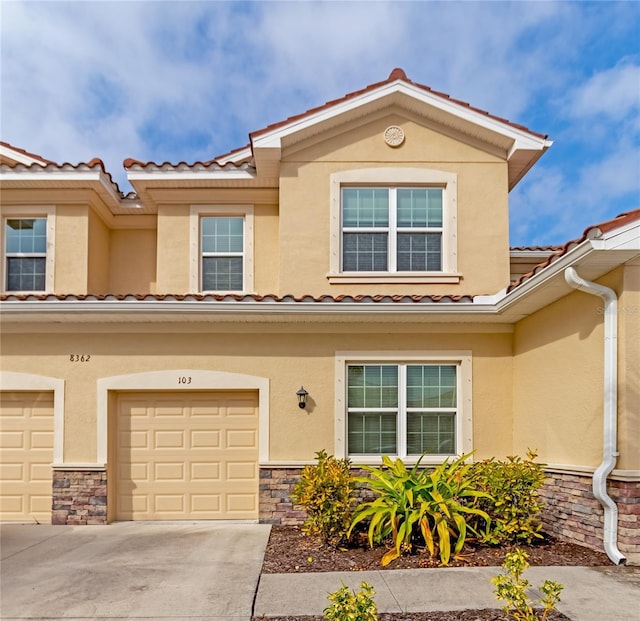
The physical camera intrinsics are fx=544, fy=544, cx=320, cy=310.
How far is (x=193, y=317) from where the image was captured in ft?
28.6

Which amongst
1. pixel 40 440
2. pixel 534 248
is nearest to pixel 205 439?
pixel 40 440

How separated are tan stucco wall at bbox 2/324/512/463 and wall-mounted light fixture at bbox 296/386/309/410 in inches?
3.7

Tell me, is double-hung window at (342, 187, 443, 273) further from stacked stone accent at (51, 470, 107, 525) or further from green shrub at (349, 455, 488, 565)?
Result: stacked stone accent at (51, 470, 107, 525)

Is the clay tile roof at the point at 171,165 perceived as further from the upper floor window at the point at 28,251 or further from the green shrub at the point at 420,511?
the green shrub at the point at 420,511

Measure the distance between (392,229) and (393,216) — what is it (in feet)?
0.83

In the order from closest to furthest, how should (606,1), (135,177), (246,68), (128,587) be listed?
(128,587), (606,1), (135,177), (246,68)

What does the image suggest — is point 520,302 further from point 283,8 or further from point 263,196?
point 283,8

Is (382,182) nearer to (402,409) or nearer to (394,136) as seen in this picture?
(394,136)

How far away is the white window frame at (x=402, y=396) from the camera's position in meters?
8.90

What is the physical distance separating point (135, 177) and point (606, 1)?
29.1 ft

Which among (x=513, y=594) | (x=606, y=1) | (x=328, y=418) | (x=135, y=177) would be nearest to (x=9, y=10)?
(x=135, y=177)

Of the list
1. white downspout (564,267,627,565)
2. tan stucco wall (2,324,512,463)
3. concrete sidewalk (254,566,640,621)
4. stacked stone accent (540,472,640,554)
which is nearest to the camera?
concrete sidewalk (254,566,640,621)

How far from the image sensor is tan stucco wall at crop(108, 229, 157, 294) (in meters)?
11.5

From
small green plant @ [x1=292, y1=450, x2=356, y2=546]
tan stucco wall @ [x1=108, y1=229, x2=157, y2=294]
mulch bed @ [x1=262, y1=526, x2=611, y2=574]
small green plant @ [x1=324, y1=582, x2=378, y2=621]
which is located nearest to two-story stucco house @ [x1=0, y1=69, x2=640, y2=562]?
mulch bed @ [x1=262, y1=526, x2=611, y2=574]
